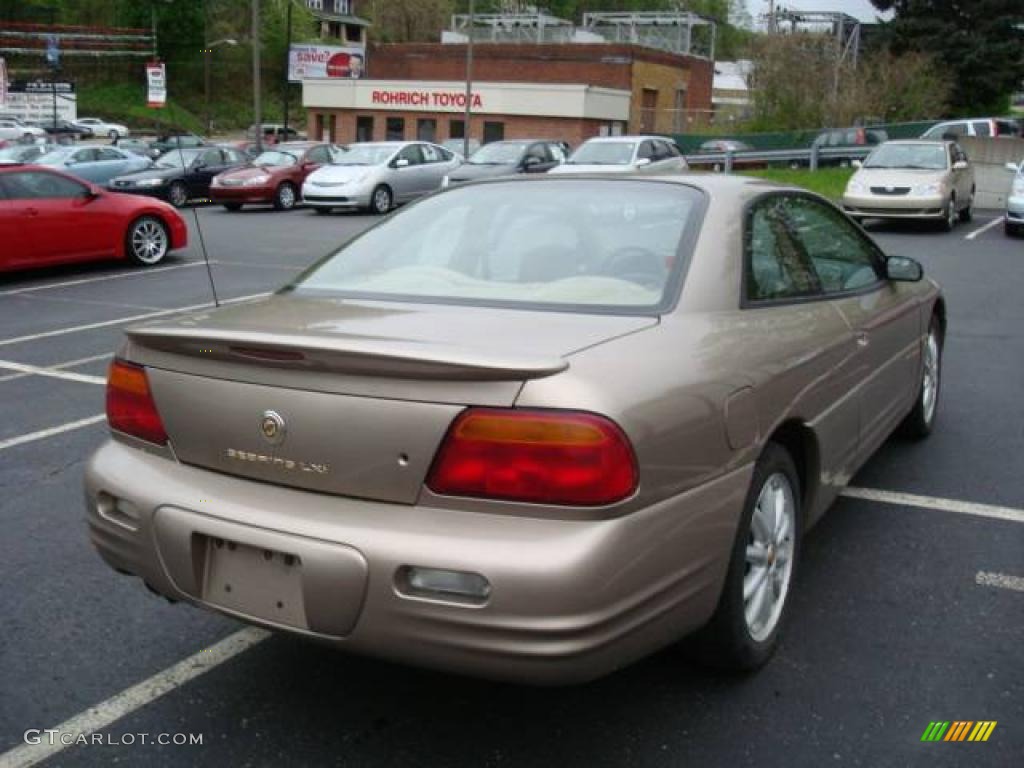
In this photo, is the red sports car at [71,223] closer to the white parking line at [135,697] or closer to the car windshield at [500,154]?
the white parking line at [135,697]

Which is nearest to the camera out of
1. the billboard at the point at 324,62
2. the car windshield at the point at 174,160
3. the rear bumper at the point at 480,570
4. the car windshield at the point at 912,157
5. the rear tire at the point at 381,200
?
the rear bumper at the point at 480,570

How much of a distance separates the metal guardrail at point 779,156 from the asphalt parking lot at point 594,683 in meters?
26.0

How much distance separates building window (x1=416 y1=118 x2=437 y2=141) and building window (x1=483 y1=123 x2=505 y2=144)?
2.43 m

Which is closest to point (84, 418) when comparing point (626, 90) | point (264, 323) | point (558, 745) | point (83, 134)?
point (264, 323)

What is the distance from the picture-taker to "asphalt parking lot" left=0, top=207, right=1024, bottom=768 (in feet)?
9.60

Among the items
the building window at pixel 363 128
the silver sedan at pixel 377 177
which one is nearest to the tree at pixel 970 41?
the building window at pixel 363 128

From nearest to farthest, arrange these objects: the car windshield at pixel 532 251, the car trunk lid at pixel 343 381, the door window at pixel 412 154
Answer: the car trunk lid at pixel 343 381
the car windshield at pixel 532 251
the door window at pixel 412 154

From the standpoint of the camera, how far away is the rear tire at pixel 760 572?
3070mm

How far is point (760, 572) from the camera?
10.9ft

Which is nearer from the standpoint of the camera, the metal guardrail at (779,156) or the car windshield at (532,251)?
the car windshield at (532,251)

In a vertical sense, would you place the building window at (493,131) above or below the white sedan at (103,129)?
above

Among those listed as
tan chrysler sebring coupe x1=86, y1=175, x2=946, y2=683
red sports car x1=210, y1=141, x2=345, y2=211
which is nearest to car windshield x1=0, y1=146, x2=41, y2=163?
red sports car x1=210, y1=141, x2=345, y2=211

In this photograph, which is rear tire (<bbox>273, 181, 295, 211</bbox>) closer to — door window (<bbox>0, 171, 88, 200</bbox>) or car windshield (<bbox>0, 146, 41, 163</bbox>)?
car windshield (<bbox>0, 146, 41, 163</bbox>)

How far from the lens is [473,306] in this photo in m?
3.27
